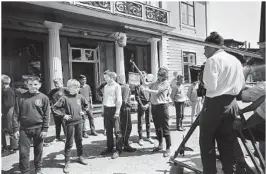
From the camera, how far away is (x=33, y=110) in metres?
3.56

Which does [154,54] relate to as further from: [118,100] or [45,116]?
[45,116]

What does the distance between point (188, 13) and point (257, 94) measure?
15544mm

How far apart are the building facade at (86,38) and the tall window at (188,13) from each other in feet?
0.24

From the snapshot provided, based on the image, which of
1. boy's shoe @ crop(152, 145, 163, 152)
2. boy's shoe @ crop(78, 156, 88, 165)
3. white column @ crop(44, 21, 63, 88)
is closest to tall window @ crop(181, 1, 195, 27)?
white column @ crop(44, 21, 63, 88)

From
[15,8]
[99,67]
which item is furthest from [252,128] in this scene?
[99,67]

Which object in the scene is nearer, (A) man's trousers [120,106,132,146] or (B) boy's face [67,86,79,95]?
(B) boy's face [67,86,79,95]

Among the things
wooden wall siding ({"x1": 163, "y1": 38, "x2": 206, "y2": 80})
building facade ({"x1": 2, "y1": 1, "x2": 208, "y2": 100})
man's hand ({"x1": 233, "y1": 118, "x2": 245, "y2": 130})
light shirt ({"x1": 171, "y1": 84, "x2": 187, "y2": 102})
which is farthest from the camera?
wooden wall siding ({"x1": 163, "y1": 38, "x2": 206, "y2": 80})

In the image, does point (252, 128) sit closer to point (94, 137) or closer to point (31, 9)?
point (94, 137)

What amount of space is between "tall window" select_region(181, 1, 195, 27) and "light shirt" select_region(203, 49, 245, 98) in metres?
14.6

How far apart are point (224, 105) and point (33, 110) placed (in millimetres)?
2807

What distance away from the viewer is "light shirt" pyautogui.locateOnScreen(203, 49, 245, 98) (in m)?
2.52

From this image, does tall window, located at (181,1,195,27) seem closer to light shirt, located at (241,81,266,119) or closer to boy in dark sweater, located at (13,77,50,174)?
boy in dark sweater, located at (13,77,50,174)

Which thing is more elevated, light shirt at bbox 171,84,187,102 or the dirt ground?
light shirt at bbox 171,84,187,102

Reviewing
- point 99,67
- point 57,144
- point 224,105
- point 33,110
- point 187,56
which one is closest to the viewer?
point 224,105
